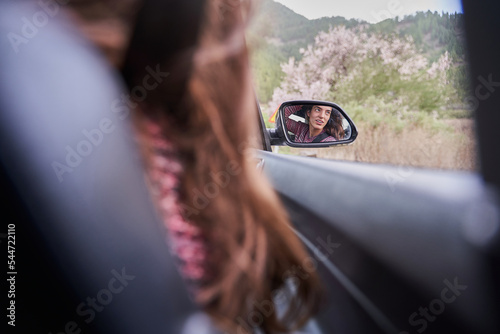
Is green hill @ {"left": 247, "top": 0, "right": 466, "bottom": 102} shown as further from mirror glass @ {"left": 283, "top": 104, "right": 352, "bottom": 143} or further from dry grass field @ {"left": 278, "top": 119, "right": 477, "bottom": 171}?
dry grass field @ {"left": 278, "top": 119, "right": 477, "bottom": 171}

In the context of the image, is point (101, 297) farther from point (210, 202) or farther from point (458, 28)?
point (458, 28)

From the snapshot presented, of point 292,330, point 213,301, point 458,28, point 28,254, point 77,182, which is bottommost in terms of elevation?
point 292,330

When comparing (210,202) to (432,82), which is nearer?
(210,202)

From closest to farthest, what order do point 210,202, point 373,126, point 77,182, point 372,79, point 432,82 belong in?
point 77,182
point 210,202
point 432,82
point 373,126
point 372,79

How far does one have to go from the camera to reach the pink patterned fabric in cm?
69

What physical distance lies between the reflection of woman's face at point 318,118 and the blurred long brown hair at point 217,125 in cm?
149

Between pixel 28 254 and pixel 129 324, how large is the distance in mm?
198

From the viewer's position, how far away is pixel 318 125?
Answer: 2.44 metres

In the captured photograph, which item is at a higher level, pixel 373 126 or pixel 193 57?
pixel 193 57

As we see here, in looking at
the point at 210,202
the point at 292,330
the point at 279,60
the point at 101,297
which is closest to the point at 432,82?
the point at 279,60

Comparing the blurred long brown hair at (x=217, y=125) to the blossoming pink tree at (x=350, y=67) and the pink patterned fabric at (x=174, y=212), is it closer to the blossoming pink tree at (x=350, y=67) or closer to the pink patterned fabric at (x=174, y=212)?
the pink patterned fabric at (x=174, y=212)

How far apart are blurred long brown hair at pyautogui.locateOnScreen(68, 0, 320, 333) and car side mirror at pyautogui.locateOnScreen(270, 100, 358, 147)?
1.46 metres

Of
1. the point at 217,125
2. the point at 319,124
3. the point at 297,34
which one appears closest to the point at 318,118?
the point at 319,124

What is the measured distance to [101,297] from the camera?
0.71 m
